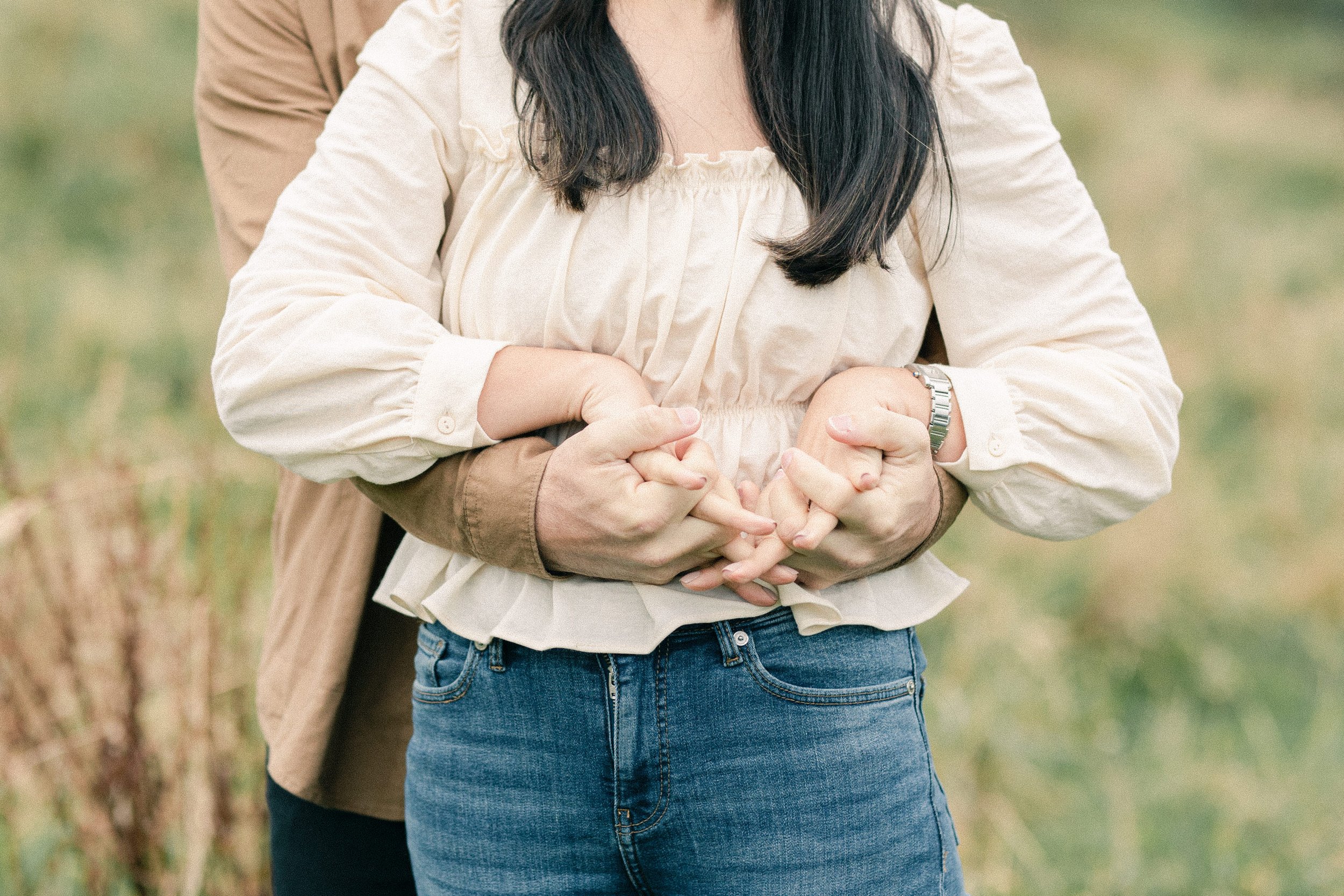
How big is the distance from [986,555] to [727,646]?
10.5ft

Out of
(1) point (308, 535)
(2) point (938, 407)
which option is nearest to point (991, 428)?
(2) point (938, 407)

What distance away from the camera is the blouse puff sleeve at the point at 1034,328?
124cm

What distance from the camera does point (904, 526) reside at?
1.22m

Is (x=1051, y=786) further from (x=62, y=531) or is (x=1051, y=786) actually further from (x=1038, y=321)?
(x=62, y=531)

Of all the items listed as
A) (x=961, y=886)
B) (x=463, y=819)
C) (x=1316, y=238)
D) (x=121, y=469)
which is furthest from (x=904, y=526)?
(x=1316, y=238)

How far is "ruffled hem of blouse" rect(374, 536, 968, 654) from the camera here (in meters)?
1.21

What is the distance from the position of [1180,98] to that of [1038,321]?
8.31 m

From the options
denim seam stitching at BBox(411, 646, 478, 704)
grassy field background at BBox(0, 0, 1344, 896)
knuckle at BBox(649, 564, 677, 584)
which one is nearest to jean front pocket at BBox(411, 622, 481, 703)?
denim seam stitching at BBox(411, 646, 478, 704)

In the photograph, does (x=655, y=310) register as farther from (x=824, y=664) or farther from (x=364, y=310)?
(x=824, y=664)

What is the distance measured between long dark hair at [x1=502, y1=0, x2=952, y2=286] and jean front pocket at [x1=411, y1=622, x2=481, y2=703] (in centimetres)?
48

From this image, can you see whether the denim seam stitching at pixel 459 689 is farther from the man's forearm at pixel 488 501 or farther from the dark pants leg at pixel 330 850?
the dark pants leg at pixel 330 850

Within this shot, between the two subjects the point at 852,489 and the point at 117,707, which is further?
the point at 117,707

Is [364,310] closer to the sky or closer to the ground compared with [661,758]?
closer to the sky

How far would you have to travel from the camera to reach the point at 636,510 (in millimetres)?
1139
